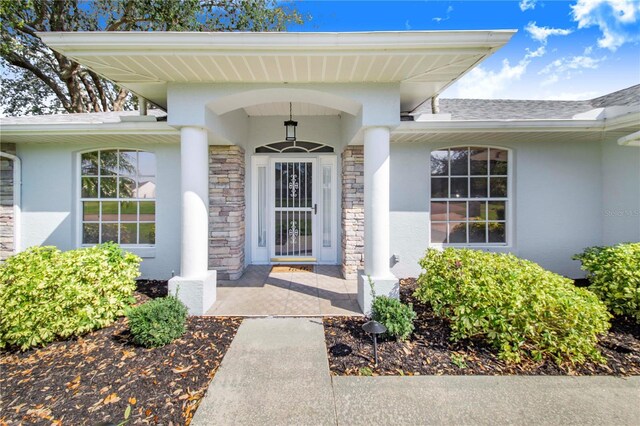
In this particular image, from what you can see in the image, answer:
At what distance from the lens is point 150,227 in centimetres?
608

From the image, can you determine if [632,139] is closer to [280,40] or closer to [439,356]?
[439,356]

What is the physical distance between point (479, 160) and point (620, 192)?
2493 mm

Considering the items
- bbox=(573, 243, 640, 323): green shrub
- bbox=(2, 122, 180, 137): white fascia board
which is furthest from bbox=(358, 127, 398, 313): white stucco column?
bbox=(2, 122, 180, 137): white fascia board

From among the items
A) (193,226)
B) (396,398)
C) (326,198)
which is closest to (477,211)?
(326,198)

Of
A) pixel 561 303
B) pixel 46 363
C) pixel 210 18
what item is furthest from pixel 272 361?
pixel 210 18

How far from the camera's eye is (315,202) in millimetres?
6750

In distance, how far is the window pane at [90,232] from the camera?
20.0 feet

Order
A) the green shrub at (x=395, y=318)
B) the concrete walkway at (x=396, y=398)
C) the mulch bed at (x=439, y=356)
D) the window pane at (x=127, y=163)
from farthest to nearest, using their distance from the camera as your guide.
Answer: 1. the window pane at (x=127, y=163)
2. the green shrub at (x=395, y=318)
3. the mulch bed at (x=439, y=356)
4. the concrete walkway at (x=396, y=398)

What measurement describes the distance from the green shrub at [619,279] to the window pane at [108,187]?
8.65 metres

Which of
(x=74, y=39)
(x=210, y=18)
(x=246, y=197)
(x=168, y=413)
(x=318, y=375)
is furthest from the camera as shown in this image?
(x=210, y=18)

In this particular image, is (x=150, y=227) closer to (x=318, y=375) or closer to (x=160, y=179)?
(x=160, y=179)

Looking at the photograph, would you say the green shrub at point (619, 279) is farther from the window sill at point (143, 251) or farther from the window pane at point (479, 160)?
the window sill at point (143, 251)

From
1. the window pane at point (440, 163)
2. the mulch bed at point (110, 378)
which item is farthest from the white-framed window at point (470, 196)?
the mulch bed at point (110, 378)

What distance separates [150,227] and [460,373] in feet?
19.7
